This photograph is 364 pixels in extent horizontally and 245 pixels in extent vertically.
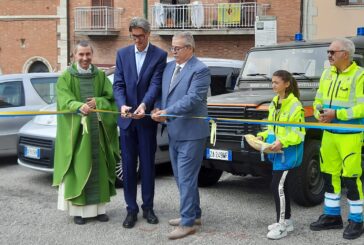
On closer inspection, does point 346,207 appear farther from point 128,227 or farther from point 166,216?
point 128,227

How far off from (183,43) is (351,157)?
6.31 feet

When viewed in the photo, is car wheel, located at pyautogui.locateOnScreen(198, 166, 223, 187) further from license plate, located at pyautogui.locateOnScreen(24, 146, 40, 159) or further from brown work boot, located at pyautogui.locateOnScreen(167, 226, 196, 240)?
license plate, located at pyautogui.locateOnScreen(24, 146, 40, 159)

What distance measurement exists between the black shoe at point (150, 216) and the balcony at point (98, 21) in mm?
18004

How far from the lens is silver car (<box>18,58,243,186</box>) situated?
7277 millimetres

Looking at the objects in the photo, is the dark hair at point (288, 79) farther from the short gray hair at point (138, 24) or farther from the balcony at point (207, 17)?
the balcony at point (207, 17)

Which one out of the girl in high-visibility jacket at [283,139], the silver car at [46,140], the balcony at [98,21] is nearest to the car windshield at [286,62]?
the silver car at [46,140]

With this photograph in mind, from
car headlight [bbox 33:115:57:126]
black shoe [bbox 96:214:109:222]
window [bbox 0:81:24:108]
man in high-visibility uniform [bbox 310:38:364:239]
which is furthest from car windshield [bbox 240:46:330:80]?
window [bbox 0:81:24:108]

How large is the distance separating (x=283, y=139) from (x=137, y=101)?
5.11ft

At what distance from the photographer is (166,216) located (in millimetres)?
5992

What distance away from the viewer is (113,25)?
23.4 metres

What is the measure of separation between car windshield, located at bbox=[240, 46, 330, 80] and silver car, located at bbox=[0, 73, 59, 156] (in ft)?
11.8

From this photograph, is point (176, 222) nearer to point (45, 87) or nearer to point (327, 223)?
point (327, 223)

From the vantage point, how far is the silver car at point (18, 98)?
884cm

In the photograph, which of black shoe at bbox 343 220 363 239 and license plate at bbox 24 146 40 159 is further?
license plate at bbox 24 146 40 159
